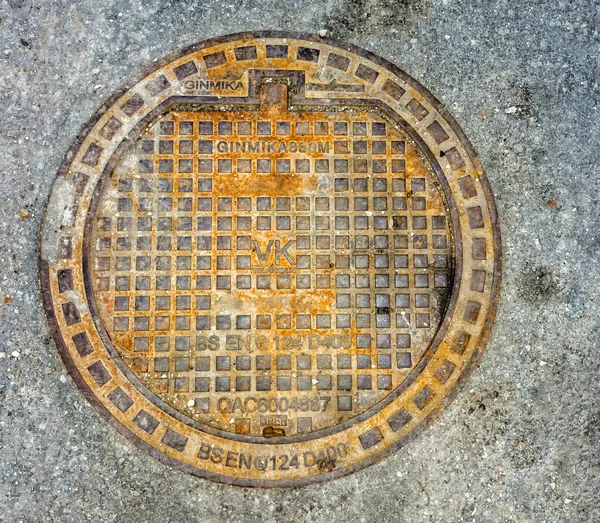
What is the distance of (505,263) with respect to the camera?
390cm

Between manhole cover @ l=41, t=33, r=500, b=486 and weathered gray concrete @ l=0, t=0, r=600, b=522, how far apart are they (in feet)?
0.49

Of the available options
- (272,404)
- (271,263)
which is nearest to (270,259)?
(271,263)

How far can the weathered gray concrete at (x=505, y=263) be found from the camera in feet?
12.2

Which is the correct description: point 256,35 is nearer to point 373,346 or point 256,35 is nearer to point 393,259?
point 393,259

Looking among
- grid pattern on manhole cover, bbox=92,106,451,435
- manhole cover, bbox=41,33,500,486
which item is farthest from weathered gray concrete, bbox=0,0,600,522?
grid pattern on manhole cover, bbox=92,106,451,435

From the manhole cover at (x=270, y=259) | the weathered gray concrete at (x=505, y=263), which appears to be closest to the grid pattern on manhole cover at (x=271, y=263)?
the manhole cover at (x=270, y=259)

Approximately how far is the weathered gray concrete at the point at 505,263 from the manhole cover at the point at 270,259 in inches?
5.9

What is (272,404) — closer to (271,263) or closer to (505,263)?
(271,263)

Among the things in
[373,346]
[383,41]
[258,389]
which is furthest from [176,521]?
[383,41]

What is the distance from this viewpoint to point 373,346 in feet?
12.5

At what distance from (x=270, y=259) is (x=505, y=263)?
1.76 metres

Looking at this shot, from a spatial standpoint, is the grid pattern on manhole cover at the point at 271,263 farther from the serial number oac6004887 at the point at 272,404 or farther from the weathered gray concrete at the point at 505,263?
the weathered gray concrete at the point at 505,263

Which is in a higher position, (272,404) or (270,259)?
(270,259)

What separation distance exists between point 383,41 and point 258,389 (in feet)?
9.15
